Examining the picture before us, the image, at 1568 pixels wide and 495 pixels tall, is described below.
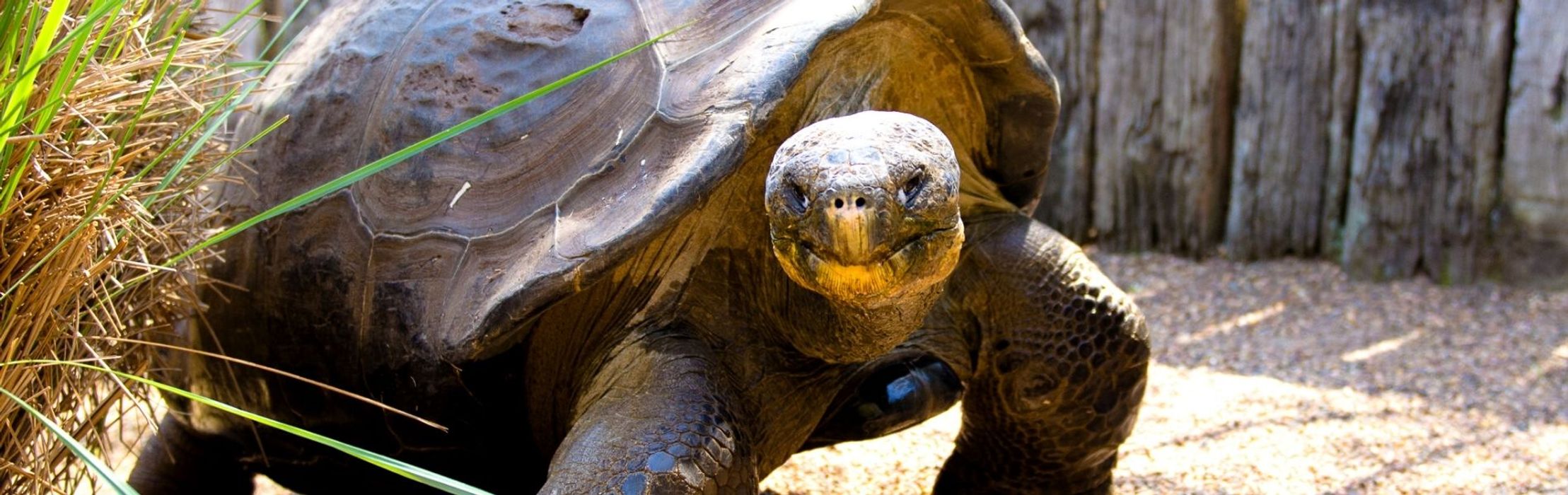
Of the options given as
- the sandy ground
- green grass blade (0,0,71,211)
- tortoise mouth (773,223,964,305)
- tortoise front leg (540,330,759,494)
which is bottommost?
the sandy ground

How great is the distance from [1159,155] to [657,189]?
4102 mm

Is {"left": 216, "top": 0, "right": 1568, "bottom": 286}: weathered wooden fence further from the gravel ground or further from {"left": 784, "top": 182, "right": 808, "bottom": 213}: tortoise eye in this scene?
{"left": 784, "top": 182, "right": 808, "bottom": 213}: tortoise eye

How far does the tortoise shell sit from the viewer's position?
7.61ft

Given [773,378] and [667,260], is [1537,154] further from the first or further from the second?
[667,260]

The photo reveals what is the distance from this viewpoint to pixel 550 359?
8.68 feet

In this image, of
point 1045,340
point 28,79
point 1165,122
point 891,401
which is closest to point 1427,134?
point 1165,122

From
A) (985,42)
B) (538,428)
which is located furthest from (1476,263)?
(538,428)

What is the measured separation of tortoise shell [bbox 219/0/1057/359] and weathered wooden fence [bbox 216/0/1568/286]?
2852 millimetres

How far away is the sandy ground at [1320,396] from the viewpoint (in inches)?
140

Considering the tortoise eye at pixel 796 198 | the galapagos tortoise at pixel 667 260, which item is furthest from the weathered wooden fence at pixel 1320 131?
the tortoise eye at pixel 796 198

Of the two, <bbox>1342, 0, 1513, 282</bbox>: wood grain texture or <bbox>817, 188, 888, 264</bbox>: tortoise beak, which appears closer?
<bbox>817, 188, 888, 264</bbox>: tortoise beak

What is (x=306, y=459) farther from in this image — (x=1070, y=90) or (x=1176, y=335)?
(x=1070, y=90)

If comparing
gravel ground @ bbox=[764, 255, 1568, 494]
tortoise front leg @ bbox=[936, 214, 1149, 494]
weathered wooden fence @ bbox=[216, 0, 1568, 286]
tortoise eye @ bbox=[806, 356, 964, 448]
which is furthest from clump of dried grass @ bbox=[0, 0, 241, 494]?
weathered wooden fence @ bbox=[216, 0, 1568, 286]

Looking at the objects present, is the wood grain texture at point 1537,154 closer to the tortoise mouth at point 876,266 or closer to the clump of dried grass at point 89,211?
the tortoise mouth at point 876,266
